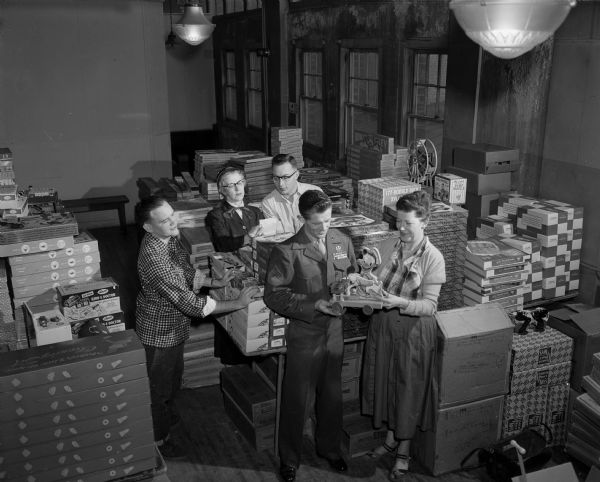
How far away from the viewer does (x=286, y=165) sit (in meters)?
5.52

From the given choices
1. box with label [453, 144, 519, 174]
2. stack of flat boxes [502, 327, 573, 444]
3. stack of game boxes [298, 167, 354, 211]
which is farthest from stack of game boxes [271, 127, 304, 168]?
stack of flat boxes [502, 327, 573, 444]

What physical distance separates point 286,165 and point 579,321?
2681mm

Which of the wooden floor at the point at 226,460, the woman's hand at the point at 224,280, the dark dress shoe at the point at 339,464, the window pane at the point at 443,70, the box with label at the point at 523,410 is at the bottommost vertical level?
the wooden floor at the point at 226,460

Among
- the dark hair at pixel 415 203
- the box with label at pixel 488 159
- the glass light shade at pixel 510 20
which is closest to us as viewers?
the glass light shade at pixel 510 20

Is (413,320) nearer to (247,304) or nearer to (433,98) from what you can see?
(247,304)

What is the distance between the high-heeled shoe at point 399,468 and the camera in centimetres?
470

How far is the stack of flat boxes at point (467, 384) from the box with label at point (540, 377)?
13 centimetres

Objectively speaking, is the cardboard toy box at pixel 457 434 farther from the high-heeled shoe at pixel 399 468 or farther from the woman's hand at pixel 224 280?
the woman's hand at pixel 224 280

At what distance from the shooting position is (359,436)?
4.96 meters

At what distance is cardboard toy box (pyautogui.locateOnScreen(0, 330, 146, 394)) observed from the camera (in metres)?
3.53

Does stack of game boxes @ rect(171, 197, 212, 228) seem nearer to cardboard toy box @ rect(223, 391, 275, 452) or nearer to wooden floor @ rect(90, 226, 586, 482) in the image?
wooden floor @ rect(90, 226, 586, 482)

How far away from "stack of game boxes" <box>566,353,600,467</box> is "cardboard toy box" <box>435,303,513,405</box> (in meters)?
0.55

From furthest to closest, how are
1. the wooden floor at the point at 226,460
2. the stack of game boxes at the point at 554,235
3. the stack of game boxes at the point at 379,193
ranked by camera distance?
1. the stack of game boxes at the point at 554,235
2. the stack of game boxes at the point at 379,193
3. the wooden floor at the point at 226,460

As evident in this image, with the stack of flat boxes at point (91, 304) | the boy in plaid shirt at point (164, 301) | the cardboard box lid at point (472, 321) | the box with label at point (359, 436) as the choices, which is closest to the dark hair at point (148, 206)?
the boy in plaid shirt at point (164, 301)
